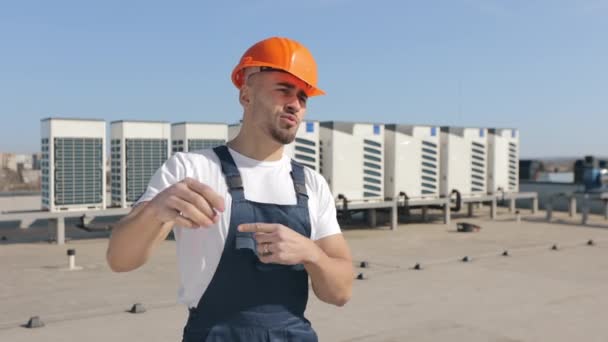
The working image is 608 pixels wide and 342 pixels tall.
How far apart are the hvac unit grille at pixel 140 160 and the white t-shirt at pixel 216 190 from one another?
1292cm

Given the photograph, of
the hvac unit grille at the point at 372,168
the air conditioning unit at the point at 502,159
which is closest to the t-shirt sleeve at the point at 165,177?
the hvac unit grille at the point at 372,168

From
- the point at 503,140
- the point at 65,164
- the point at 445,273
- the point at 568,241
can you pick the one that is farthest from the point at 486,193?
the point at 65,164

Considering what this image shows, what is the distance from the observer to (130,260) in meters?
1.87

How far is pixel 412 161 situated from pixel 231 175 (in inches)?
644

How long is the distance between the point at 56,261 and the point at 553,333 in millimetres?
9361

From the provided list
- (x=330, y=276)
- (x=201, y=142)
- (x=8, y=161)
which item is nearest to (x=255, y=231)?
(x=330, y=276)

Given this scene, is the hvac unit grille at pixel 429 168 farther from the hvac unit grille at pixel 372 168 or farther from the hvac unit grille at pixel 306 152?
the hvac unit grille at pixel 306 152

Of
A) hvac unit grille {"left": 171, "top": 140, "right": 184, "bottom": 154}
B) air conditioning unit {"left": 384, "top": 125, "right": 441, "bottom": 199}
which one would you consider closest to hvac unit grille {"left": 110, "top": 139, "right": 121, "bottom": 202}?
hvac unit grille {"left": 171, "top": 140, "right": 184, "bottom": 154}

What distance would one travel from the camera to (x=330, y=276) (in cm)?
202

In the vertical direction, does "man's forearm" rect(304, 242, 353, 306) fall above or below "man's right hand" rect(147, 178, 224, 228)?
below

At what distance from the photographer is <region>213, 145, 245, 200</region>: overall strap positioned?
200cm

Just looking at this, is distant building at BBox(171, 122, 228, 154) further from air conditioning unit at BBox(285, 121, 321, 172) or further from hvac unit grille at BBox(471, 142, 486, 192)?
hvac unit grille at BBox(471, 142, 486, 192)

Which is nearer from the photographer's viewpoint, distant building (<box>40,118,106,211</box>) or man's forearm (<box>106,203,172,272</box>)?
man's forearm (<box>106,203,172,272</box>)

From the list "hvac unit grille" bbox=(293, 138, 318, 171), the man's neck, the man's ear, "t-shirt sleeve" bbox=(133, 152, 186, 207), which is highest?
"hvac unit grille" bbox=(293, 138, 318, 171)
